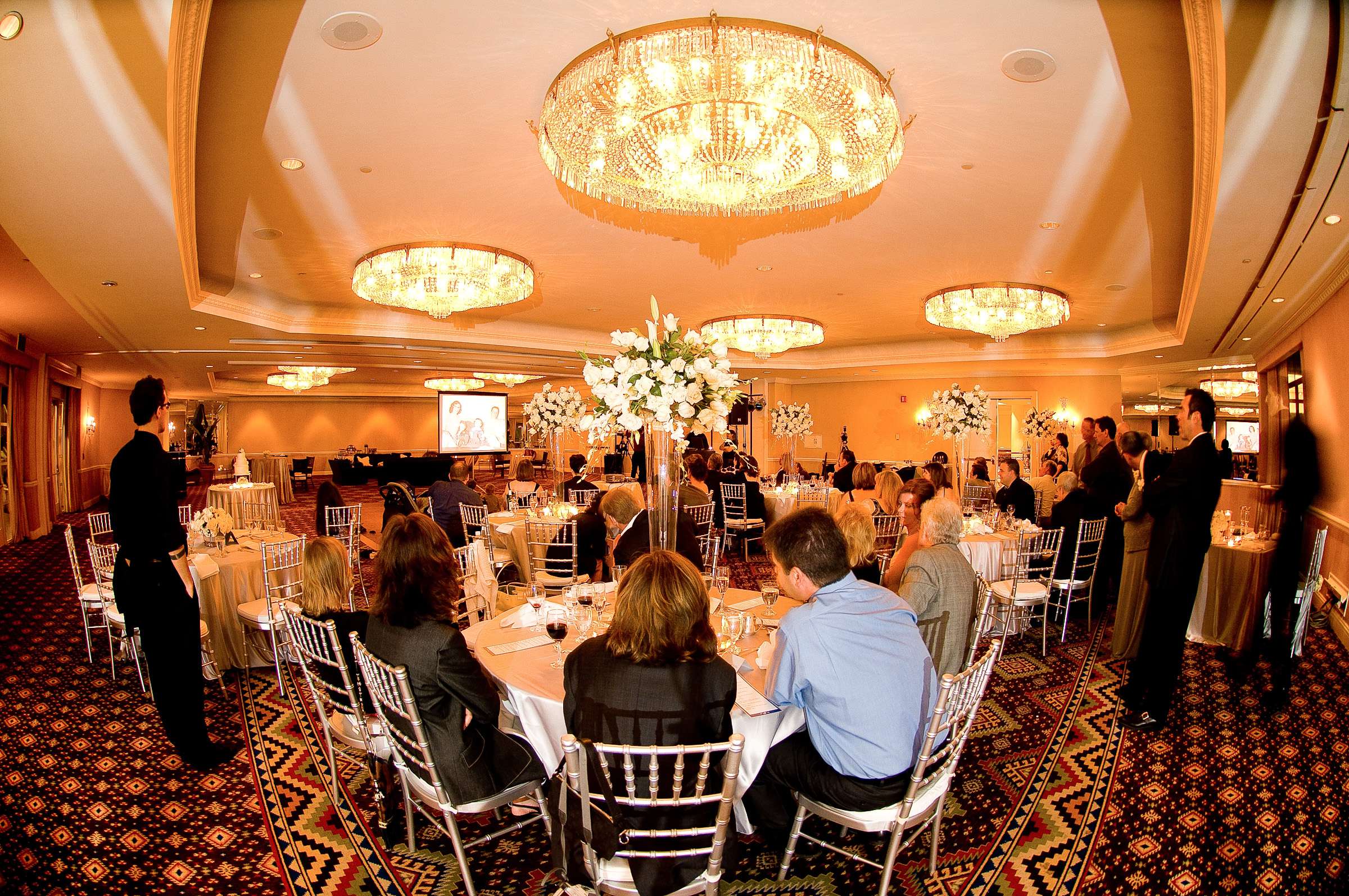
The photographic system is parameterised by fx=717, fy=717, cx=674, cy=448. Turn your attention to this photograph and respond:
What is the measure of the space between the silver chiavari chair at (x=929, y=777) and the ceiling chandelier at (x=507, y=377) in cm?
1616

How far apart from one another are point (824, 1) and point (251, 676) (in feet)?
17.8

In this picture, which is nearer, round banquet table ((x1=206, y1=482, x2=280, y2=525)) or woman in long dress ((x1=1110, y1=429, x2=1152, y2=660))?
woman in long dress ((x1=1110, y1=429, x2=1152, y2=660))

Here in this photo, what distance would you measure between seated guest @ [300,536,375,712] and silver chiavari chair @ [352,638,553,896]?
1.54ft

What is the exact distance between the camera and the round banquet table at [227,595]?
5.01 metres

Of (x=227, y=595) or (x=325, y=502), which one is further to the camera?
(x=325, y=502)

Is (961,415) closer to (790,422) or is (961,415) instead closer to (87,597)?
(790,422)

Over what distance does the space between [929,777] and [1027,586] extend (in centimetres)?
372

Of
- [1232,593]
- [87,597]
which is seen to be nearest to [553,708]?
[87,597]

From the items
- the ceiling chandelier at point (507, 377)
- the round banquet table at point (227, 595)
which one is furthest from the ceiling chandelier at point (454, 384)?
the round banquet table at point (227, 595)

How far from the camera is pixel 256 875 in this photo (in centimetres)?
283

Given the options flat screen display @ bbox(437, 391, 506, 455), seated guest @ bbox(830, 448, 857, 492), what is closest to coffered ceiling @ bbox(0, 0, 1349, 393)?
seated guest @ bbox(830, 448, 857, 492)

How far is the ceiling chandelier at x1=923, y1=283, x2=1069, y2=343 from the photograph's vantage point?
8.13m

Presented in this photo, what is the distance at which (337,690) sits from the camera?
110 inches

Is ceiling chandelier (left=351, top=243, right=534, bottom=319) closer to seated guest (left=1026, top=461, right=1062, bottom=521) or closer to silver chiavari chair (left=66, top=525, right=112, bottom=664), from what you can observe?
silver chiavari chair (left=66, top=525, right=112, bottom=664)
